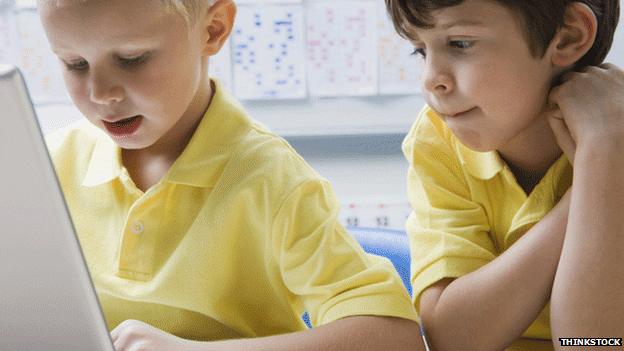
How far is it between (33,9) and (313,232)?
112cm

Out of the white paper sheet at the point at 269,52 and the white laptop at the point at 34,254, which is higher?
the white laptop at the point at 34,254

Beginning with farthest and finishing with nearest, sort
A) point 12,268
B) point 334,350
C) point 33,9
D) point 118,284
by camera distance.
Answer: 1. point 33,9
2. point 118,284
3. point 334,350
4. point 12,268

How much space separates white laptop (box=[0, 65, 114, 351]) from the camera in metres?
0.50

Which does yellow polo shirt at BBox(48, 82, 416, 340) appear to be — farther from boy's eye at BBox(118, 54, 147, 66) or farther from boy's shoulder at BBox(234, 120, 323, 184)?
boy's eye at BBox(118, 54, 147, 66)

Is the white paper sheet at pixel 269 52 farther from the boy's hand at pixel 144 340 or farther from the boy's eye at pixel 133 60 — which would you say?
the boy's hand at pixel 144 340

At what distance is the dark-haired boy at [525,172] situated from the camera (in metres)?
0.80

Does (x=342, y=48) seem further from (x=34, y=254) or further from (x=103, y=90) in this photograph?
(x=34, y=254)

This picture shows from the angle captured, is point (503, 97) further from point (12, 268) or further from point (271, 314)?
point (12, 268)

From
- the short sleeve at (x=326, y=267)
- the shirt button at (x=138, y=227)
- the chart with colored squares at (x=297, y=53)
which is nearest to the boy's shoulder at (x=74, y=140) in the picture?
the shirt button at (x=138, y=227)

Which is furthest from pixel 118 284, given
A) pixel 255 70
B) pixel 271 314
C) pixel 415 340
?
pixel 255 70

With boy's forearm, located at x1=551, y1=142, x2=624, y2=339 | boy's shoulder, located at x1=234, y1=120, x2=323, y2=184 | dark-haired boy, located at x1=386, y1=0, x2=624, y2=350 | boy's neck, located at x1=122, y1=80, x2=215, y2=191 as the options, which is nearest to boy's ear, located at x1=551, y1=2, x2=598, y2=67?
dark-haired boy, located at x1=386, y1=0, x2=624, y2=350

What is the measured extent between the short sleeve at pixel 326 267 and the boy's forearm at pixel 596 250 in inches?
6.0

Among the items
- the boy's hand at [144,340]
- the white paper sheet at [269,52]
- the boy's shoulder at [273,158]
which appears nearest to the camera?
the boy's hand at [144,340]

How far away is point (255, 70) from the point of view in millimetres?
1755
